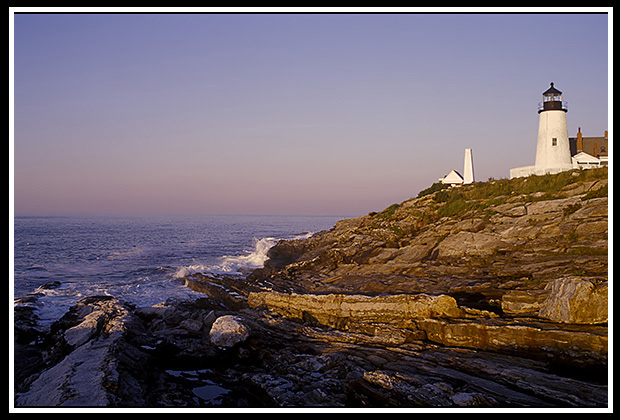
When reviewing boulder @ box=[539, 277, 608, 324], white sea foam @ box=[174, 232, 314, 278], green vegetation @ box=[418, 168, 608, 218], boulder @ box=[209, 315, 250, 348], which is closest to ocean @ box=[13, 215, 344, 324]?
white sea foam @ box=[174, 232, 314, 278]

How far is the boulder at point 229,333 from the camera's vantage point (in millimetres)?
12391

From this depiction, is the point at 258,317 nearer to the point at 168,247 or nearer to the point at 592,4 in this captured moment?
the point at 592,4

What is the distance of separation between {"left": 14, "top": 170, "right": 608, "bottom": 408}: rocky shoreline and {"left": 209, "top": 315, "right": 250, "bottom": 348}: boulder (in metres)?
0.04

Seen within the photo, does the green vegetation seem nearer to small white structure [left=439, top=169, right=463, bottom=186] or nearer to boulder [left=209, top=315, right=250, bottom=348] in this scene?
small white structure [left=439, top=169, right=463, bottom=186]

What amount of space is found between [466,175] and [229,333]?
40429mm

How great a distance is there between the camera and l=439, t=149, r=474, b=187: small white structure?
144 ft

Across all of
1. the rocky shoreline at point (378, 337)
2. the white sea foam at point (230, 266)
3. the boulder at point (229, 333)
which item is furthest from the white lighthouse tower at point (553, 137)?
the boulder at point (229, 333)

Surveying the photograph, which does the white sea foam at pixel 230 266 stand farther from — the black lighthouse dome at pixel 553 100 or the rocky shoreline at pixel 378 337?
the black lighthouse dome at pixel 553 100

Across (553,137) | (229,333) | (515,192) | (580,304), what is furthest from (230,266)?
(553,137)

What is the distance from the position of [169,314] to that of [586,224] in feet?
64.8

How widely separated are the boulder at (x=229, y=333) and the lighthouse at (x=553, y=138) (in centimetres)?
3080

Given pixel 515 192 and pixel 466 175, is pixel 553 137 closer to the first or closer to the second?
pixel 515 192

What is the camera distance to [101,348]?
11.2 meters

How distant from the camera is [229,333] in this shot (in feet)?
41.3
